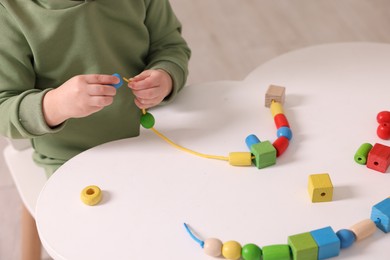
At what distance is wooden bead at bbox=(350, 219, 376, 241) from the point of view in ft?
2.36

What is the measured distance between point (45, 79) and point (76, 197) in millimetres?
244

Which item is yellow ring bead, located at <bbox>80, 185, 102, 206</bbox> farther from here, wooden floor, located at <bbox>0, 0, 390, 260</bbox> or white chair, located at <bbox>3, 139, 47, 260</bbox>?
wooden floor, located at <bbox>0, 0, 390, 260</bbox>

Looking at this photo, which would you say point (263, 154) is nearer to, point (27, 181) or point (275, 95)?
point (275, 95)

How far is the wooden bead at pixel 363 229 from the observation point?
720mm

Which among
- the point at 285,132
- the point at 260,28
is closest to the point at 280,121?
the point at 285,132

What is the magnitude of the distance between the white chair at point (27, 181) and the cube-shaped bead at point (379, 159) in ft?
1.88

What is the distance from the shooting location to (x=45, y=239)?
0.76 metres

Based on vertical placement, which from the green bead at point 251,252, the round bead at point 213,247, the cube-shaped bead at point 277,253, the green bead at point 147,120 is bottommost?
the green bead at point 147,120

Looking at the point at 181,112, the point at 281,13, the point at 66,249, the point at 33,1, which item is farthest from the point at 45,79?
the point at 281,13

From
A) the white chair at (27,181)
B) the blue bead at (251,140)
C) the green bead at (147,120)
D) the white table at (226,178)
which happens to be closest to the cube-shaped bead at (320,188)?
the white table at (226,178)

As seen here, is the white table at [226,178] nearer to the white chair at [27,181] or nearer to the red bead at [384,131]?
the red bead at [384,131]

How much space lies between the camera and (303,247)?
0.70 metres

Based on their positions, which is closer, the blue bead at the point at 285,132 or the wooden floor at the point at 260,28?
the blue bead at the point at 285,132

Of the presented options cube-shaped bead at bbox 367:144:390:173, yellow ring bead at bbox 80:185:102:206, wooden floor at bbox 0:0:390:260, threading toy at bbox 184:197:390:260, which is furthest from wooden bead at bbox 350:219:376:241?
wooden floor at bbox 0:0:390:260
